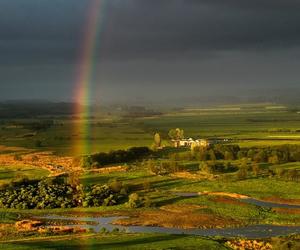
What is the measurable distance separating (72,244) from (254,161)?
55048mm

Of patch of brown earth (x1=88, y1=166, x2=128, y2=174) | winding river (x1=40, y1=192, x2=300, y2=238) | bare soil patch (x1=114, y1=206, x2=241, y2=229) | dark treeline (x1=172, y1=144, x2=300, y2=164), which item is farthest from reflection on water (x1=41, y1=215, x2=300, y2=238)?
dark treeline (x1=172, y1=144, x2=300, y2=164)

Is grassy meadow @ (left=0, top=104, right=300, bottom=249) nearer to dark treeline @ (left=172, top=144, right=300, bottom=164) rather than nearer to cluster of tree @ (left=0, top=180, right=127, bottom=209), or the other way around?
cluster of tree @ (left=0, top=180, right=127, bottom=209)

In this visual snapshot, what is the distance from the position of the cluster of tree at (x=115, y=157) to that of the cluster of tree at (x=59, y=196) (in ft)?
67.2

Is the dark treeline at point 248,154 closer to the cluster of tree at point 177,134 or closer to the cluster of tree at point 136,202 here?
the cluster of tree at point 177,134

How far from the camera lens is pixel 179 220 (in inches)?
2291

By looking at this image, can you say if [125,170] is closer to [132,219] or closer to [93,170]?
[93,170]

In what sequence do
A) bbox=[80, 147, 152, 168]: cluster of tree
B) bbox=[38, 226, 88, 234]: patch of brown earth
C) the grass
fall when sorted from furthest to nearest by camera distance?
bbox=[80, 147, 152, 168]: cluster of tree < bbox=[38, 226, 88, 234]: patch of brown earth < the grass

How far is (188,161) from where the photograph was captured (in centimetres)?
10006

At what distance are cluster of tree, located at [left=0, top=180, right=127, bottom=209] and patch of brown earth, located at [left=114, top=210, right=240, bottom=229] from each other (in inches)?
290

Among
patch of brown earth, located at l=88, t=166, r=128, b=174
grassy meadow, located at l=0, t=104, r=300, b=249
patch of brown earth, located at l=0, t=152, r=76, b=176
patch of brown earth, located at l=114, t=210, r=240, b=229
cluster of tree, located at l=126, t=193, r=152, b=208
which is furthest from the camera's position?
patch of brown earth, located at l=0, t=152, r=76, b=176

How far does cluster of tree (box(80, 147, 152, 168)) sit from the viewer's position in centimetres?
9569

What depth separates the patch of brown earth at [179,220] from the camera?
56594 mm

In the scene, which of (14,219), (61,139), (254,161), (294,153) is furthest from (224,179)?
(61,139)

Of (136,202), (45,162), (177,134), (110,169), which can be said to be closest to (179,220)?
(136,202)
